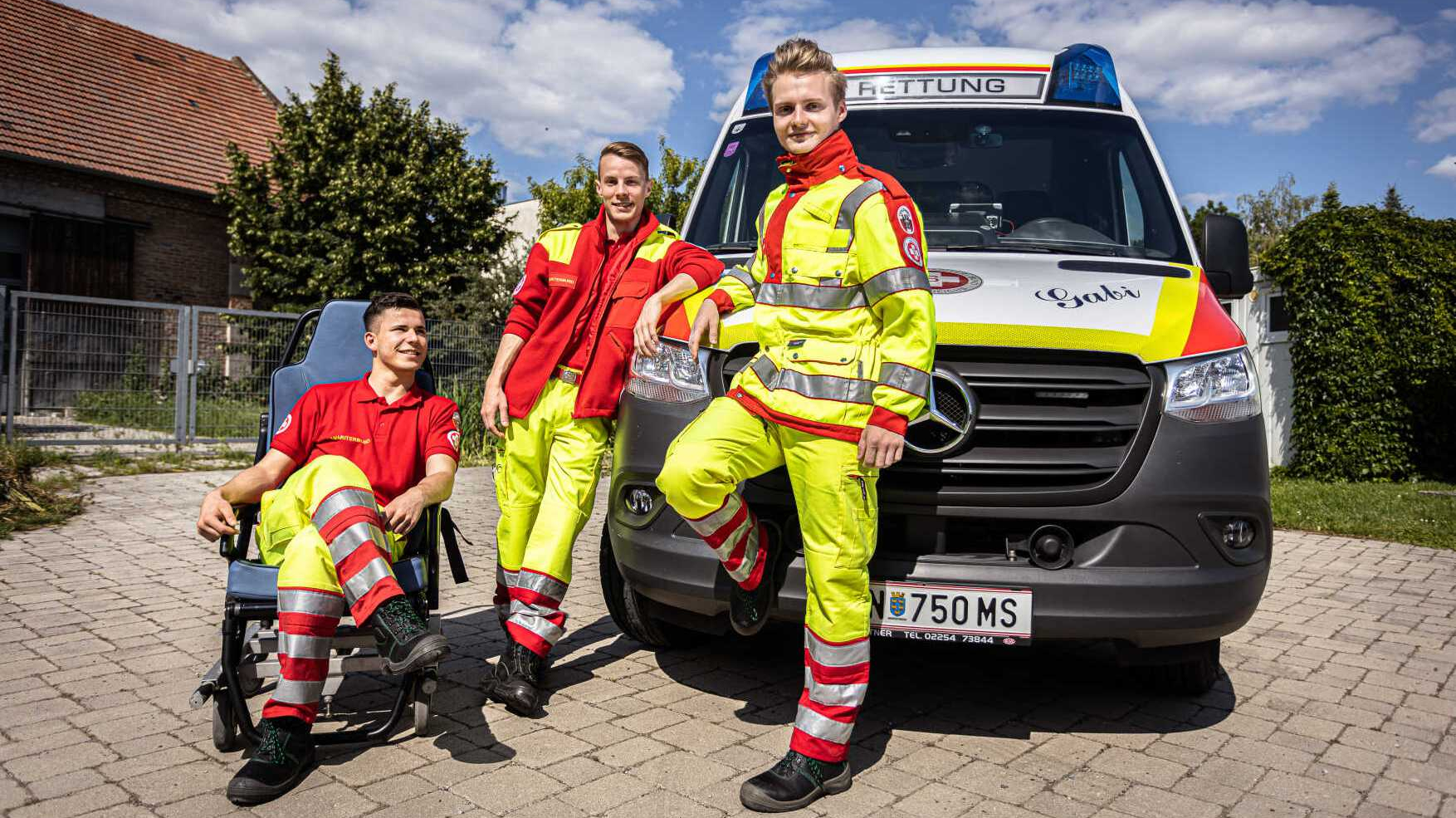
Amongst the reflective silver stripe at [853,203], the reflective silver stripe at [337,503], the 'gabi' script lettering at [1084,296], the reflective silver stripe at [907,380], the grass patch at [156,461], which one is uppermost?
the reflective silver stripe at [853,203]

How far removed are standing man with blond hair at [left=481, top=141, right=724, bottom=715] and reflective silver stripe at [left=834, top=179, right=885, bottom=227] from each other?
0.84 m

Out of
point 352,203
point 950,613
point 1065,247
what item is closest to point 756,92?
point 1065,247

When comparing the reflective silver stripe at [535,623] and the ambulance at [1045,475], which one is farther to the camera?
the reflective silver stripe at [535,623]

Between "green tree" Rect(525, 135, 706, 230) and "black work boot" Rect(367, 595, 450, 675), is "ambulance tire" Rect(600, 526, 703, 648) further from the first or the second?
"green tree" Rect(525, 135, 706, 230)

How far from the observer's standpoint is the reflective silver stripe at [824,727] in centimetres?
305

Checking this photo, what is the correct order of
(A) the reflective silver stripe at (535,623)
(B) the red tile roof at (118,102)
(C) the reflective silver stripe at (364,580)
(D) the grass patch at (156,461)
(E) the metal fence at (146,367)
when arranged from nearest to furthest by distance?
(C) the reflective silver stripe at (364,580), (A) the reflective silver stripe at (535,623), (D) the grass patch at (156,461), (E) the metal fence at (146,367), (B) the red tile roof at (118,102)

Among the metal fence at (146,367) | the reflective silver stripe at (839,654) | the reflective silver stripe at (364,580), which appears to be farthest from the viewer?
the metal fence at (146,367)

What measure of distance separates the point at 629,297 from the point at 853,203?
48.6 inches

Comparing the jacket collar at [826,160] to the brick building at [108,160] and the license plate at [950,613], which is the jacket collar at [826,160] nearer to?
the license plate at [950,613]

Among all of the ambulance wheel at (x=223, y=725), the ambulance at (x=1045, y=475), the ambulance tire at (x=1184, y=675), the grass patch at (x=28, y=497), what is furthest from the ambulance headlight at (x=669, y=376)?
→ the grass patch at (x=28, y=497)

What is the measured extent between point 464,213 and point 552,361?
53.4ft

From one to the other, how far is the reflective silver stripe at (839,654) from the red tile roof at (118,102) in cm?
1917

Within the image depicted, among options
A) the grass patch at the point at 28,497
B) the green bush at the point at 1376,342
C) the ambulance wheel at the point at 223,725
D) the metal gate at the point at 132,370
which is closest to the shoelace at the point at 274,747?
the ambulance wheel at the point at 223,725

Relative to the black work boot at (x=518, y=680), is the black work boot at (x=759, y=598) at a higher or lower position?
higher
